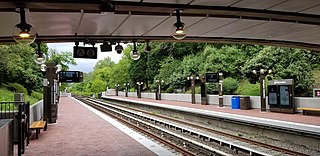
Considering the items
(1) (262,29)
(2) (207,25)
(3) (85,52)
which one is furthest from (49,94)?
(1) (262,29)

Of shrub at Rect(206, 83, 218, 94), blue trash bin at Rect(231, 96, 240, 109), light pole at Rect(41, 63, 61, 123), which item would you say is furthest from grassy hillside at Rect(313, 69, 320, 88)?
light pole at Rect(41, 63, 61, 123)

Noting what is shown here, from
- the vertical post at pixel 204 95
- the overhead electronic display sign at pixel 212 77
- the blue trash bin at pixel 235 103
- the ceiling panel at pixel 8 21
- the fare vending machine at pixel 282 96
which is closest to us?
the ceiling panel at pixel 8 21

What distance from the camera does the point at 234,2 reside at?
19.2ft

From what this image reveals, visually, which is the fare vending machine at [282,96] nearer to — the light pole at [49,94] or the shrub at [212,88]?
the light pole at [49,94]

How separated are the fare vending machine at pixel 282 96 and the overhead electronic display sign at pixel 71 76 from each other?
11.4m

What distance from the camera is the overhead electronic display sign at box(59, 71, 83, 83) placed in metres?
19.9

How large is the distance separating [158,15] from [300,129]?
793 centimetres

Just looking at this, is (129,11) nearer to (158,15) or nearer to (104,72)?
(158,15)

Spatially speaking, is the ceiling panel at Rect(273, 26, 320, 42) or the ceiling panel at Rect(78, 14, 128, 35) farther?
the ceiling panel at Rect(273, 26, 320, 42)

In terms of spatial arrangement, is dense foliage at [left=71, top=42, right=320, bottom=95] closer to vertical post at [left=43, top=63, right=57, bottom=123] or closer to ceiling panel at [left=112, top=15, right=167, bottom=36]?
vertical post at [left=43, top=63, right=57, bottom=123]

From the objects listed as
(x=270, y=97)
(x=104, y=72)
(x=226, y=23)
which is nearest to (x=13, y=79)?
(x=270, y=97)

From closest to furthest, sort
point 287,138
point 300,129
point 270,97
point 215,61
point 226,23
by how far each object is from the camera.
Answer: point 226,23 < point 300,129 < point 287,138 < point 270,97 < point 215,61

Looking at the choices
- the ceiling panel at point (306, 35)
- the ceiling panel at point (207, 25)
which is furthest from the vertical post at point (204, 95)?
the ceiling panel at point (207, 25)

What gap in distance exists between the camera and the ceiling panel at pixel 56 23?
639 centimetres
